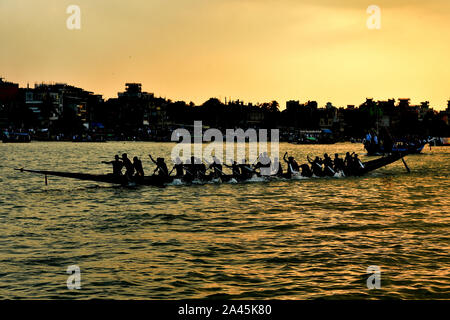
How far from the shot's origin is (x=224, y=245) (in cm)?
1639

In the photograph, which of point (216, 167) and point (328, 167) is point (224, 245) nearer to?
point (216, 167)

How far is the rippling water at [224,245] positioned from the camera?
38.8 ft

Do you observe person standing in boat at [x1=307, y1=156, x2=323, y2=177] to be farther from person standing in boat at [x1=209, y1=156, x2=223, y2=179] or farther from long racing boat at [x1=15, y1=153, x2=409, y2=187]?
person standing in boat at [x1=209, y1=156, x2=223, y2=179]

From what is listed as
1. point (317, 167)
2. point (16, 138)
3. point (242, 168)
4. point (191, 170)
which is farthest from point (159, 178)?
point (16, 138)

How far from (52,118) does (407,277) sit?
7342 inches

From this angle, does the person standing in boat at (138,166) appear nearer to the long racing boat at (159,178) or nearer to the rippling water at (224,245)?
the long racing boat at (159,178)

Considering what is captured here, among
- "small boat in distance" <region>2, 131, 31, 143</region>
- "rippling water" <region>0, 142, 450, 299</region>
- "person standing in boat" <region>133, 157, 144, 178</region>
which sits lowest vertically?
"rippling water" <region>0, 142, 450, 299</region>

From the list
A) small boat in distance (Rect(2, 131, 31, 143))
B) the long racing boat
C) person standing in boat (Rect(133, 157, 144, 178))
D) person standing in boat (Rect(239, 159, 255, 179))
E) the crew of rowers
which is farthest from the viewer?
small boat in distance (Rect(2, 131, 31, 143))

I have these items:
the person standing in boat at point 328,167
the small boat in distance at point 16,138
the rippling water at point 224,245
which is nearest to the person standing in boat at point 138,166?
the rippling water at point 224,245

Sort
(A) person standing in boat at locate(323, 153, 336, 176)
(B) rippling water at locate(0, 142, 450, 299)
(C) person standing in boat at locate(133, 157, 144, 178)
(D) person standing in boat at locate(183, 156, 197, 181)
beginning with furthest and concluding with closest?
(A) person standing in boat at locate(323, 153, 336, 176), (D) person standing in boat at locate(183, 156, 197, 181), (C) person standing in boat at locate(133, 157, 144, 178), (B) rippling water at locate(0, 142, 450, 299)

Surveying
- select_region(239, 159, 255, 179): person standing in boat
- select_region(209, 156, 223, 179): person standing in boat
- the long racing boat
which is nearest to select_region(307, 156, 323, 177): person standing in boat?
the long racing boat

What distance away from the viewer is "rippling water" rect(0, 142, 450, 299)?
1183 centimetres
